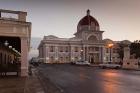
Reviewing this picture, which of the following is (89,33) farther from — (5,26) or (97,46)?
(5,26)

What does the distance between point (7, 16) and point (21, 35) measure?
209 centimetres

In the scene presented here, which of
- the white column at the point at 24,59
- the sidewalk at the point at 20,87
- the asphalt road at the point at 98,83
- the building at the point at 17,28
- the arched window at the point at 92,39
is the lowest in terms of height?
the asphalt road at the point at 98,83

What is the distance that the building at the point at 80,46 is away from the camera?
4104 inches

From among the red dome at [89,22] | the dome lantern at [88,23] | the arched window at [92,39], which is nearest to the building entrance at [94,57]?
the arched window at [92,39]

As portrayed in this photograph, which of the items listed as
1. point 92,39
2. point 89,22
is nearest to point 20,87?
point 89,22

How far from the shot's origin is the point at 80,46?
10806cm

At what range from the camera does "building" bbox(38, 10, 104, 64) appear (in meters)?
104

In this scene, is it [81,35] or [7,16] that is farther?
[81,35]

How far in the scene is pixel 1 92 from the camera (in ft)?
41.8

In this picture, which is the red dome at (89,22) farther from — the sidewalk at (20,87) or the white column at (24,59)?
the sidewalk at (20,87)

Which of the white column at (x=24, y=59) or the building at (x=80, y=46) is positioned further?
the building at (x=80, y=46)

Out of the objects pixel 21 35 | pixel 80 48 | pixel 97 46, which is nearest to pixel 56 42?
pixel 80 48

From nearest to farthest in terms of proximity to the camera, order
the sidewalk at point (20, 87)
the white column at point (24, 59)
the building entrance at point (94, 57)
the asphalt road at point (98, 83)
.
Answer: the sidewalk at point (20, 87) → the asphalt road at point (98, 83) → the white column at point (24, 59) → the building entrance at point (94, 57)

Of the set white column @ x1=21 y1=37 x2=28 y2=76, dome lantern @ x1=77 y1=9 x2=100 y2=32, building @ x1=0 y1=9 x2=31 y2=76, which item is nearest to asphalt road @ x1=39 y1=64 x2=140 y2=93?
white column @ x1=21 y1=37 x2=28 y2=76
